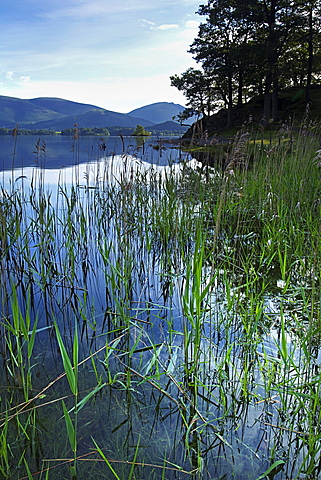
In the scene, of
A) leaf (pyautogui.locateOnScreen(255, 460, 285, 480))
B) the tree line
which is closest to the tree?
the tree line

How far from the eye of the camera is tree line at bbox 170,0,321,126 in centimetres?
2138

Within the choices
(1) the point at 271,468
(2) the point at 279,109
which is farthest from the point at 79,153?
(1) the point at 271,468

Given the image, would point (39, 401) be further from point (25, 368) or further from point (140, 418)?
point (140, 418)

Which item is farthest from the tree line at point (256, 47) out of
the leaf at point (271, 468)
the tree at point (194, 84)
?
the leaf at point (271, 468)

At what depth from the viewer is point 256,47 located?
69.6 ft

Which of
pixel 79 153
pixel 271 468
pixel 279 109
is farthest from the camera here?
pixel 279 109

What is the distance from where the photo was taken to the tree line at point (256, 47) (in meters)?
21.4

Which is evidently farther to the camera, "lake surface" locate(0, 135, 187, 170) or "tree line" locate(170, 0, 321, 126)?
"tree line" locate(170, 0, 321, 126)

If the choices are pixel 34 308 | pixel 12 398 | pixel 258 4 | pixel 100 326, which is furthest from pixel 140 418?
pixel 258 4

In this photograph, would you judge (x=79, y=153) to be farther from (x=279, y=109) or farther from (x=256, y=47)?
(x=279, y=109)

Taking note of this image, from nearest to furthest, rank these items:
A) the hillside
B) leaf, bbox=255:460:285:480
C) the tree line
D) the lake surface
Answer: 1. leaf, bbox=255:460:285:480
2. the lake surface
3. the tree line
4. the hillside

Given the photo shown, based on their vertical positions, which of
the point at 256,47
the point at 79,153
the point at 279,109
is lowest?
the point at 79,153

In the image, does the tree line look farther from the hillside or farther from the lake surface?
the lake surface

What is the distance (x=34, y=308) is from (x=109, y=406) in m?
1.31
